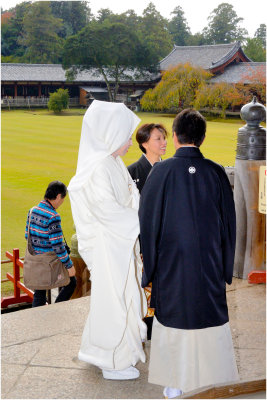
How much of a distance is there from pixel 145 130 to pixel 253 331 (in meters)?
1.16

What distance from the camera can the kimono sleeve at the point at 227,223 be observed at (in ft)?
5.98

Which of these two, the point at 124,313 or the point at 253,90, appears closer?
the point at 124,313

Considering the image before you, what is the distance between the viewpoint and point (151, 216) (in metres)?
1.80

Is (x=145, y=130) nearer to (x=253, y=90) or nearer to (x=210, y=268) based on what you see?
(x=210, y=268)

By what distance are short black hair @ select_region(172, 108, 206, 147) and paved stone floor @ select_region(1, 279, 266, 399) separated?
0.84m

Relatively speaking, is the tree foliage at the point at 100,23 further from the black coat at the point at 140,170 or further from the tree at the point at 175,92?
the black coat at the point at 140,170

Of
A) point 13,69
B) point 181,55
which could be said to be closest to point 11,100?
point 13,69

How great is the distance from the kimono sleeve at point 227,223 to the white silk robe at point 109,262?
347 mm

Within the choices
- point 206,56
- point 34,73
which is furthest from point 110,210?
point 34,73

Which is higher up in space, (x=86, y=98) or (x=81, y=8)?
(x=81, y=8)

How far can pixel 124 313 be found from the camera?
2.00m

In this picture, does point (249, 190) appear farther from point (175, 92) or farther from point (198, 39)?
point (198, 39)

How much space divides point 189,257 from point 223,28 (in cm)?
→ 1170

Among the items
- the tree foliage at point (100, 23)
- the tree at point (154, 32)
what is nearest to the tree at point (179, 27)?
the tree foliage at point (100, 23)
